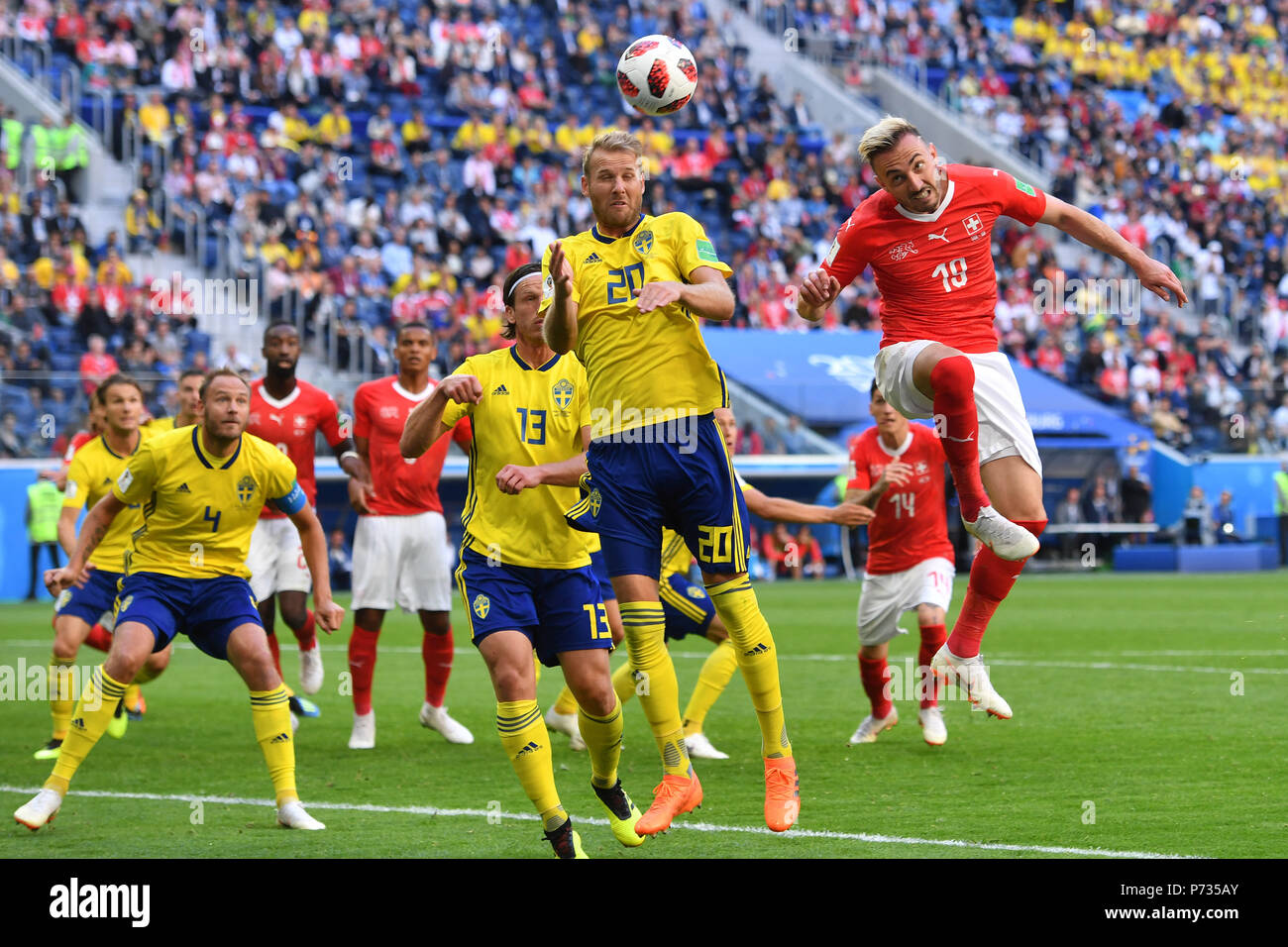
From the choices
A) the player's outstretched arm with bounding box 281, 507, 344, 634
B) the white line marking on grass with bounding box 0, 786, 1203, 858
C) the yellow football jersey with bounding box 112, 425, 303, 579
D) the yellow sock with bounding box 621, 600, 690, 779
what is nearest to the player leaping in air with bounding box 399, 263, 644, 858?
the yellow sock with bounding box 621, 600, 690, 779

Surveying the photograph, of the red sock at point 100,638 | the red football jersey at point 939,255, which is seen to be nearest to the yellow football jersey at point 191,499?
the red football jersey at point 939,255

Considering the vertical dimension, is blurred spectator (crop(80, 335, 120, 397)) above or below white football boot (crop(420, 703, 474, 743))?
above

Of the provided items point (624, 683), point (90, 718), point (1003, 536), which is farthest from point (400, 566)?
point (1003, 536)

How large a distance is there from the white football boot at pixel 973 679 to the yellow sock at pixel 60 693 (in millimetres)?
5535

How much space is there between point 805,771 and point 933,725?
1282 mm

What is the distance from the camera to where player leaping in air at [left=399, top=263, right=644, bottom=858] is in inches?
265

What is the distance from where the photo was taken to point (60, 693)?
9.98 m

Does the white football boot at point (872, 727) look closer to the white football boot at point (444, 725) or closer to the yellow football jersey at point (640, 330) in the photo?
the white football boot at point (444, 725)

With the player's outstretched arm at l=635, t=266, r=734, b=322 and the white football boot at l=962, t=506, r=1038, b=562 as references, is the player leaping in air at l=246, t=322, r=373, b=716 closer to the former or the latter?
the player's outstretched arm at l=635, t=266, r=734, b=322

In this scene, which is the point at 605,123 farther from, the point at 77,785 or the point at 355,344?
the point at 77,785

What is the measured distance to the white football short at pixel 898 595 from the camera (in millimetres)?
10422

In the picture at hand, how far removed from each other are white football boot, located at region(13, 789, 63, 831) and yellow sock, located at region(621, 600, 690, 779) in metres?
2.88

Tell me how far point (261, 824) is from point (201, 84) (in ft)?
73.2
